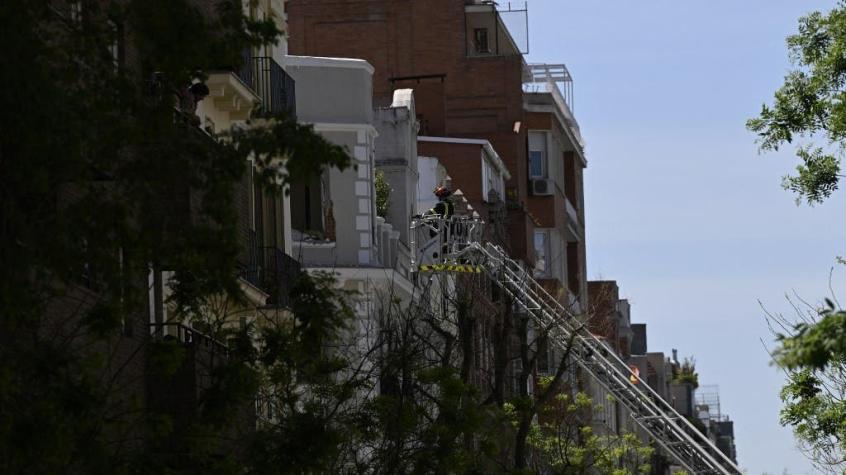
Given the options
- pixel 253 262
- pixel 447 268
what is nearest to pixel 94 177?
pixel 253 262

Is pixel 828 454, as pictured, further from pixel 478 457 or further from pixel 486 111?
pixel 486 111

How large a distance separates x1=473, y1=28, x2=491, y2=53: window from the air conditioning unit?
459cm

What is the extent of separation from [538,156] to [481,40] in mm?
4611

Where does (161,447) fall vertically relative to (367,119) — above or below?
below

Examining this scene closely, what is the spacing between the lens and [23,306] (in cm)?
1892

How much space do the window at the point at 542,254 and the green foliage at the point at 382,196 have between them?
22.5 meters

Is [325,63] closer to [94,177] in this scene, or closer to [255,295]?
[255,295]

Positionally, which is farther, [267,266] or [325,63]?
[325,63]

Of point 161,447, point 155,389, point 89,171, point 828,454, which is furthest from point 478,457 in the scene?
point 89,171

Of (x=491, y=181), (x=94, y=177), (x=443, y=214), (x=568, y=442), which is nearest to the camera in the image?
(x=94, y=177)

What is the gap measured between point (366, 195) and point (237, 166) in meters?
29.2

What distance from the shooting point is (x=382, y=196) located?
54062 millimetres

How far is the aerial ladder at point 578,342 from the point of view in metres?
52.0

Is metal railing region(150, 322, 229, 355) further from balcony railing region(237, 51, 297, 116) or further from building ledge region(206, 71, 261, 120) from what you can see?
balcony railing region(237, 51, 297, 116)
